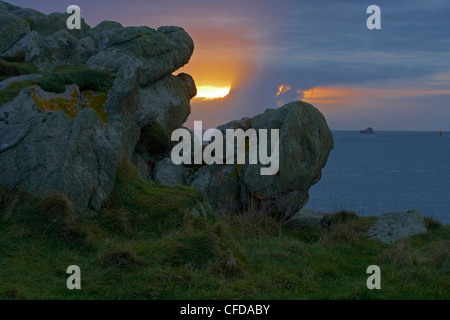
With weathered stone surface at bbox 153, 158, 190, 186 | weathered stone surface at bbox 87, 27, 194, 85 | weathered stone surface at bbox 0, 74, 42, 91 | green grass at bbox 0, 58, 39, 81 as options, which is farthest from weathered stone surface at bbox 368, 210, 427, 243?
green grass at bbox 0, 58, 39, 81

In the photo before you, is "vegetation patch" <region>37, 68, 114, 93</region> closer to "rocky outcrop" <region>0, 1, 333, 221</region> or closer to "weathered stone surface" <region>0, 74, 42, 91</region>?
"rocky outcrop" <region>0, 1, 333, 221</region>

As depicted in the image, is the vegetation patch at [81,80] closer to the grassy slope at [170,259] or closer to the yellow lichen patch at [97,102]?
the yellow lichen patch at [97,102]

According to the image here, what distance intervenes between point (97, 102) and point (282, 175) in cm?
731

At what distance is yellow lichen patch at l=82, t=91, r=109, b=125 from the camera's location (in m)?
17.3

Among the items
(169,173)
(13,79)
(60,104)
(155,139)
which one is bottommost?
(169,173)

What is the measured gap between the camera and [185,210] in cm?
1292

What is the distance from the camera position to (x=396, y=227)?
16.7 meters

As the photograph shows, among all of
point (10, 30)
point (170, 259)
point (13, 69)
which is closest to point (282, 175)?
point (170, 259)

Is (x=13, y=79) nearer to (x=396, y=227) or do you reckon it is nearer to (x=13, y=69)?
(x=13, y=69)

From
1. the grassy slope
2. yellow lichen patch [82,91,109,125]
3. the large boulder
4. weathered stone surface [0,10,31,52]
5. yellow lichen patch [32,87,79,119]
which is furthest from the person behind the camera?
weathered stone surface [0,10,31,52]

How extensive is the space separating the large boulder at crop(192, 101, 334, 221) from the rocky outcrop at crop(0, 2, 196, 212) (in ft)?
12.6
